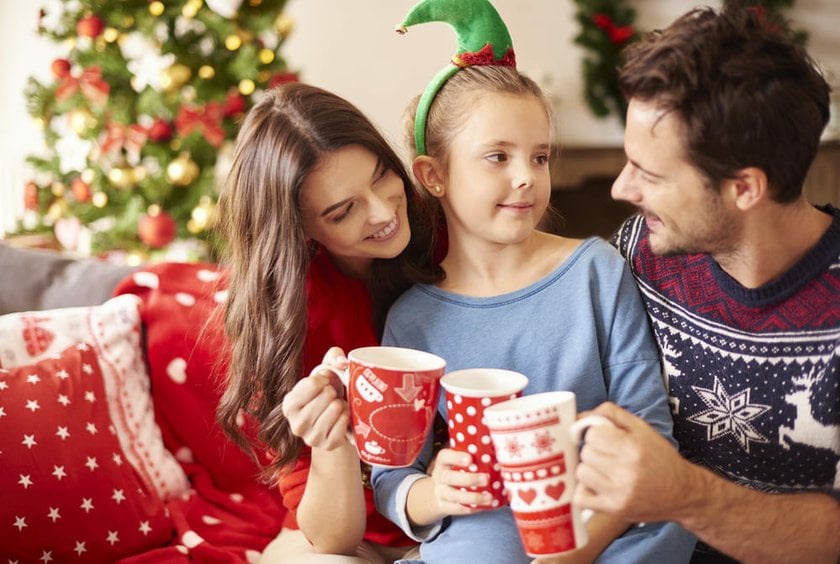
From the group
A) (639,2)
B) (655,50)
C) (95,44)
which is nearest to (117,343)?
(655,50)

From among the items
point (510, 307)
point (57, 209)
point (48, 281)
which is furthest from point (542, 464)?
point (57, 209)

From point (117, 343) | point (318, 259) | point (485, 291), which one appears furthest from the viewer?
point (117, 343)

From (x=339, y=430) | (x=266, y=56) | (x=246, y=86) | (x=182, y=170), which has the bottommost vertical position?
(x=182, y=170)

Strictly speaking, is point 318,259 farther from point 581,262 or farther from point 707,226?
point 707,226

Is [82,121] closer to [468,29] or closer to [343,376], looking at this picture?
[468,29]

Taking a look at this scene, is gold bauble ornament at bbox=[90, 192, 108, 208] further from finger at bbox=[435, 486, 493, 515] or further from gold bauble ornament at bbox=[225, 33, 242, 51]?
finger at bbox=[435, 486, 493, 515]

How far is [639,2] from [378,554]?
12.6ft

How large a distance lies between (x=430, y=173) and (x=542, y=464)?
2.24 feet

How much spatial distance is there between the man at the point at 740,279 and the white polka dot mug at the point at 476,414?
0.17 metres

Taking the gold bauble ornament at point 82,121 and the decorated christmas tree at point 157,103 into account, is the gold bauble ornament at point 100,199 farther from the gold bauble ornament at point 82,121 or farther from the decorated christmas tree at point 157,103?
the gold bauble ornament at point 82,121

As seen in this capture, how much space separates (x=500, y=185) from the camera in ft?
4.63

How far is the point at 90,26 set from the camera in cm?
334

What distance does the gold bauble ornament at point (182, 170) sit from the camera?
339 centimetres

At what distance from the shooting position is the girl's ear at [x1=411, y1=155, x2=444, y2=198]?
59.9 inches
